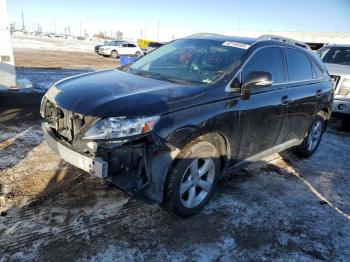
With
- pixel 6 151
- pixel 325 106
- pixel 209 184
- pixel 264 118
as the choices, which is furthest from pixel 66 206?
pixel 325 106

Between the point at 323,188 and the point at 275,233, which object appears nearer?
the point at 275,233

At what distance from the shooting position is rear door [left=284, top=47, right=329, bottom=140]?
461cm

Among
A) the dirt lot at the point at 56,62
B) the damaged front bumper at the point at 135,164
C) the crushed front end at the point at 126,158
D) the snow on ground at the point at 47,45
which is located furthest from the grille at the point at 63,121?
the snow on ground at the point at 47,45

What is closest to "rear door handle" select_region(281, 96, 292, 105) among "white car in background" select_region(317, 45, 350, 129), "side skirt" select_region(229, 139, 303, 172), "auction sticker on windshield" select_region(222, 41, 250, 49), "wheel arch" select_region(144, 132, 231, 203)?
"side skirt" select_region(229, 139, 303, 172)

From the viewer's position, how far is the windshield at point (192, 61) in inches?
148

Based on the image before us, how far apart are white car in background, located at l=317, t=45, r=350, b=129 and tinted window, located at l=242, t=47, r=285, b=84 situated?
4062mm

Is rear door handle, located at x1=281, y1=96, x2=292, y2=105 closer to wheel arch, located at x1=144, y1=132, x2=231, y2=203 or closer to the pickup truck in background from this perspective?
wheel arch, located at x1=144, y1=132, x2=231, y2=203

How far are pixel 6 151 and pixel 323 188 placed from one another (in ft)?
14.6

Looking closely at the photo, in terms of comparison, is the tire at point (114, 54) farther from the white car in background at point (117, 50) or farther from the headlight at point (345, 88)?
the headlight at point (345, 88)

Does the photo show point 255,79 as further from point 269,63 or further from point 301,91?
point 301,91

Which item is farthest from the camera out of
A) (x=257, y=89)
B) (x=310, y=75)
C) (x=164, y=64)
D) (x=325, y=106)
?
(x=325, y=106)

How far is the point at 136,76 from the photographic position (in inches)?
155

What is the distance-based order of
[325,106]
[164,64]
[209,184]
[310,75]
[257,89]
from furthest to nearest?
[325,106] → [310,75] → [164,64] → [257,89] → [209,184]

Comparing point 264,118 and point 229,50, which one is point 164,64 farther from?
point 264,118
